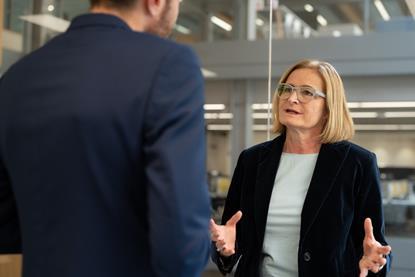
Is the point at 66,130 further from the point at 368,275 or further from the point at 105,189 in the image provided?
the point at 368,275

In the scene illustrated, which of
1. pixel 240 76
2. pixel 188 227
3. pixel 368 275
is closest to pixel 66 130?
pixel 188 227

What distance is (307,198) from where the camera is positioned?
66.5 inches

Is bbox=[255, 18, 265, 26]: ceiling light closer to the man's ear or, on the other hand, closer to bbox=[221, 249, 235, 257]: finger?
bbox=[221, 249, 235, 257]: finger

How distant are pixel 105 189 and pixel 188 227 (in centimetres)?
14

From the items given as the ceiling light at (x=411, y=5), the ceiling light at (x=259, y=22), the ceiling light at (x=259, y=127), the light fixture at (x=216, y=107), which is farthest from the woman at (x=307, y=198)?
the ceiling light at (x=259, y=22)

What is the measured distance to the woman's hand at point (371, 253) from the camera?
1537 mm

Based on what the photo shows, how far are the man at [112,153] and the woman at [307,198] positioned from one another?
713mm

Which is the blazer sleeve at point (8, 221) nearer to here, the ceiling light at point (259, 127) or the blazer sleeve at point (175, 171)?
the blazer sleeve at point (175, 171)

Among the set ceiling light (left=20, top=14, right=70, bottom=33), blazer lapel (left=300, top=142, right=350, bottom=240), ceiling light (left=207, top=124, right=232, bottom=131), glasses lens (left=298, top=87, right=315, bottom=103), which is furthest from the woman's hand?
ceiling light (left=20, top=14, right=70, bottom=33)

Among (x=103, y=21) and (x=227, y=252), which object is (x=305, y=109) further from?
(x=103, y=21)

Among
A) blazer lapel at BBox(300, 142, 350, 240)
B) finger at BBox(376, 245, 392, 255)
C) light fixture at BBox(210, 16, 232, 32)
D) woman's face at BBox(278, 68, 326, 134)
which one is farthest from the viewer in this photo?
light fixture at BBox(210, 16, 232, 32)

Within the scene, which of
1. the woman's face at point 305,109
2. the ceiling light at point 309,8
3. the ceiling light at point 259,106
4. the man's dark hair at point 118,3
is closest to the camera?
the man's dark hair at point 118,3

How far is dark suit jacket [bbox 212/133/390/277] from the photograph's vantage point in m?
1.62

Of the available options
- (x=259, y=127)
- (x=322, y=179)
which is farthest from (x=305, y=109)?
(x=259, y=127)
